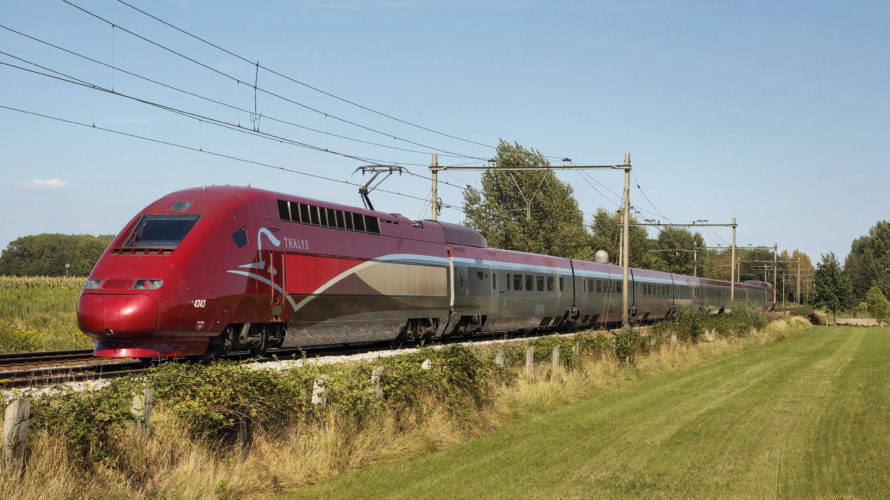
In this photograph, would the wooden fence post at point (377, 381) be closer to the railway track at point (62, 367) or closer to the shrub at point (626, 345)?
the railway track at point (62, 367)

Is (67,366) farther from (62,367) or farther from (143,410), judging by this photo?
(143,410)

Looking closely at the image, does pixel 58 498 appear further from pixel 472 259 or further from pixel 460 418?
pixel 472 259

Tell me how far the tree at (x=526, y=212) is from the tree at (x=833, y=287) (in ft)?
91.2

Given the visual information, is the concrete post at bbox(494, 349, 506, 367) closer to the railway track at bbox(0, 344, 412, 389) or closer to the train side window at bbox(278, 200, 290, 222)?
the railway track at bbox(0, 344, 412, 389)

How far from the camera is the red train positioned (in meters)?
16.2

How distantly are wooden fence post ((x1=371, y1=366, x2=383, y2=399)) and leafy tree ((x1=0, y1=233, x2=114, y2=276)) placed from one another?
135m

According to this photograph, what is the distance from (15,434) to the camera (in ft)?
26.7

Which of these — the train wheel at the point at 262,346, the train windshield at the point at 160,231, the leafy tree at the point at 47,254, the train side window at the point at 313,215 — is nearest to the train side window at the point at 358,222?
the train side window at the point at 313,215

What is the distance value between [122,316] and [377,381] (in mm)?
5860

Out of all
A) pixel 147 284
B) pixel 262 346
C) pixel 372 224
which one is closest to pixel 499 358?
pixel 262 346

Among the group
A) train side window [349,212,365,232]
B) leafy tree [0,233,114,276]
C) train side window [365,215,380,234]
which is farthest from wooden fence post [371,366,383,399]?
leafy tree [0,233,114,276]

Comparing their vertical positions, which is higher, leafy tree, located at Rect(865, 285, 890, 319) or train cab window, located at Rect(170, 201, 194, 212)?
train cab window, located at Rect(170, 201, 194, 212)

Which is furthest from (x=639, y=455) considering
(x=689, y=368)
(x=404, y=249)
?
(x=689, y=368)

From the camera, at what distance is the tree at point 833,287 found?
88750 mm
